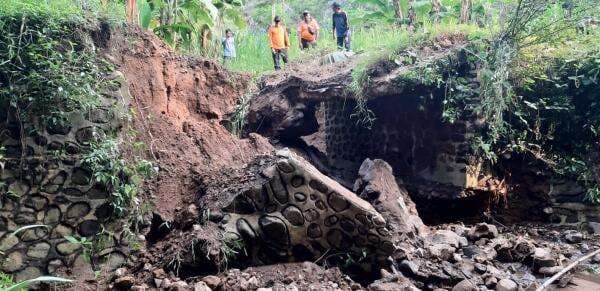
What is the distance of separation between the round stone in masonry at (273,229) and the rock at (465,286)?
1623 millimetres

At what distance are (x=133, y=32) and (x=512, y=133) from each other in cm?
544

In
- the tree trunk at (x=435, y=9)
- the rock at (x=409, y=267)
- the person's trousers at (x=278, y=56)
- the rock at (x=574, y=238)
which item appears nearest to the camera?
the rock at (x=409, y=267)

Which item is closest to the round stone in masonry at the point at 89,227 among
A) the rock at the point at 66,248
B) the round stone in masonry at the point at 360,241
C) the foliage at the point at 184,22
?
the rock at the point at 66,248

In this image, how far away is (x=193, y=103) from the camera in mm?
7684

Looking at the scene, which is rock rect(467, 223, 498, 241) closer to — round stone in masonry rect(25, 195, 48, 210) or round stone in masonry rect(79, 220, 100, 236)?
round stone in masonry rect(79, 220, 100, 236)

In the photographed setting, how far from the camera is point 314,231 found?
477 centimetres

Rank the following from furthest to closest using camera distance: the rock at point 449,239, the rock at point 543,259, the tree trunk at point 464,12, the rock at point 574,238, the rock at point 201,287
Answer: the tree trunk at point 464,12 < the rock at point 574,238 < the rock at point 449,239 < the rock at point 543,259 < the rock at point 201,287

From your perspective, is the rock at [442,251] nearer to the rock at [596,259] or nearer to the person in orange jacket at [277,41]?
the rock at [596,259]

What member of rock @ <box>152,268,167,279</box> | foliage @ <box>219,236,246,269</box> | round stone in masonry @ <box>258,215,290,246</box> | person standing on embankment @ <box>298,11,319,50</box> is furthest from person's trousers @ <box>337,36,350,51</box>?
rock @ <box>152,268,167,279</box>

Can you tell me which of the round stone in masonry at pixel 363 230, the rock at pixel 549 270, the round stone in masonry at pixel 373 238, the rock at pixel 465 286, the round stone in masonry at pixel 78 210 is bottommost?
the rock at pixel 549 270

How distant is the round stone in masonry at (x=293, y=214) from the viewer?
469 cm

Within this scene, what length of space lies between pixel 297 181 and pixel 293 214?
309 millimetres

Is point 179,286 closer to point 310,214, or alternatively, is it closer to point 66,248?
point 66,248

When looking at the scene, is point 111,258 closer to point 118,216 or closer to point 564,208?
point 118,216
